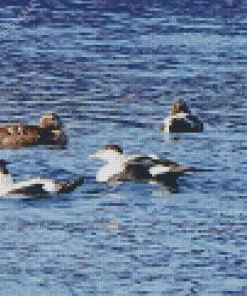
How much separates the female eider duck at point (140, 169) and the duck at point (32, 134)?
8.17 feet

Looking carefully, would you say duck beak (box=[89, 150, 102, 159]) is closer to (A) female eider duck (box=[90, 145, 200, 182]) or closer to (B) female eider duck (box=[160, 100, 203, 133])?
(A) female eider duck (box=[90, 145, 200, 182])

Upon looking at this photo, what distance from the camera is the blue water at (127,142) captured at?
25391 mm

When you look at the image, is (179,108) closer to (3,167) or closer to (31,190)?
(3,167)

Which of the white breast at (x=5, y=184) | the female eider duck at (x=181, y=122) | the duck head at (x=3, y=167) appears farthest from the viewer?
the female eider duck at (x=181, y=122)

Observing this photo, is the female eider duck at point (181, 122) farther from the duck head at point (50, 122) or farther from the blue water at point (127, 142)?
the duck head at point (50, 122)

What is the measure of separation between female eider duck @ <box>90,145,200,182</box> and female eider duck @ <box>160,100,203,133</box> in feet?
9.99

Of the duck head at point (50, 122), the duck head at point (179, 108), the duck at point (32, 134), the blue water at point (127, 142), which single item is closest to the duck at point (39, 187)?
the blue water at point (127, 142)

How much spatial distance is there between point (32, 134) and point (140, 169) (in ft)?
11.8

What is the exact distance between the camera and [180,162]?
31.7 meters

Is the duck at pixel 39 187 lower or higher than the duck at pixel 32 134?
lower

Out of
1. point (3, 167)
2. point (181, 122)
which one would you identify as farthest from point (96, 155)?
point (181, 122)

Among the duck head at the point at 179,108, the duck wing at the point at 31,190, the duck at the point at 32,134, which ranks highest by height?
the duck head at the point at 179,108

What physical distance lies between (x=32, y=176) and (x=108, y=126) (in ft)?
13.4

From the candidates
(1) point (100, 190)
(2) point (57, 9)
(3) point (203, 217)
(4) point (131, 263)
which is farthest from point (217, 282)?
(2) point (57, 9)
